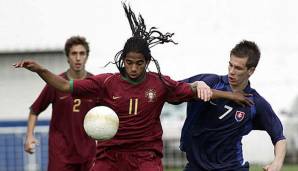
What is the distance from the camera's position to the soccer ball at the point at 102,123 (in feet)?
27.7

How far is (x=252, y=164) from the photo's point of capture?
19.3 meters

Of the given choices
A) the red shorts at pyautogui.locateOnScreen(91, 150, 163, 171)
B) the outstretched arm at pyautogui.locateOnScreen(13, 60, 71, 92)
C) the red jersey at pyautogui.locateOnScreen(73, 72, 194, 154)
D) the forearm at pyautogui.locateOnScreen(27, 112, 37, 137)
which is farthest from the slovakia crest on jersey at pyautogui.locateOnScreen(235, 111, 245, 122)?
the forearm at pyautogui.locateOnScreen(27, 112, 37, 137)

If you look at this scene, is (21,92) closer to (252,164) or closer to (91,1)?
(91,1)

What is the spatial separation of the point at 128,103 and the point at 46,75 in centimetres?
80

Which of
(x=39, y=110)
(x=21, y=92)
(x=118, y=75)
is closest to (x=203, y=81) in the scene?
(x=118, y=75)

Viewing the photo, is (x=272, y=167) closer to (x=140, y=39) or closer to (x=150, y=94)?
(x=150, y=94)

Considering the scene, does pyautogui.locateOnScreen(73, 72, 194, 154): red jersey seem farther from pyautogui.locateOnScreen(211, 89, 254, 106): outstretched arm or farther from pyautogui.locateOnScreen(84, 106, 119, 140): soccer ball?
pyautogui.locateOnScreen(211, 89, 254, 106): outstretched arm

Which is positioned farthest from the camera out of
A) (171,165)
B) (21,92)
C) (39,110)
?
(21,92)

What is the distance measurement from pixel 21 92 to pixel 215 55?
4465mm

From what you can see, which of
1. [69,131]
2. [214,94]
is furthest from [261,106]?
[69,131]

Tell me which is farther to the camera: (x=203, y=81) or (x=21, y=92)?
(x=21, y=92)

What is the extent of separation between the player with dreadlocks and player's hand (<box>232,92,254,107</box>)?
0.15 ft

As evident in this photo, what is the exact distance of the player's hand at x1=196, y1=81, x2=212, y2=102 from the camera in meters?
8.64

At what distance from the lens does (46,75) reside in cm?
845
